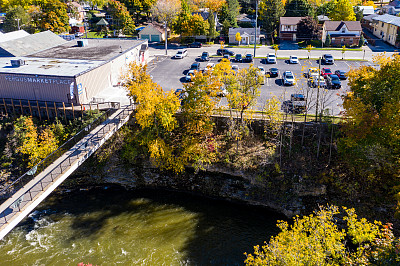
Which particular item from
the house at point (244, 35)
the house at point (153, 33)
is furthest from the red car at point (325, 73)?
the house at point (153, 33)

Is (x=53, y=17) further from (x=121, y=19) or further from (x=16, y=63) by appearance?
(x=16, y=63)

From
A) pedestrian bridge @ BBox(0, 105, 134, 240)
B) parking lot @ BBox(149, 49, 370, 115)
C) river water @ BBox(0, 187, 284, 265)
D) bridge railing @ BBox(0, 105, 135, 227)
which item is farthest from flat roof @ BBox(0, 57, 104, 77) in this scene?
river water @ BBox(0, 187, 284, 265)

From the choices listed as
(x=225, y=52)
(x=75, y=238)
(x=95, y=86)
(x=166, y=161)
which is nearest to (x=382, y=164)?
(x=166, y=161)

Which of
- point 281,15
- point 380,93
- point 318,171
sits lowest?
point 318,171

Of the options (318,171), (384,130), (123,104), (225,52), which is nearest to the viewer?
(384,130)

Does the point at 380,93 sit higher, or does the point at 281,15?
the point at 281,15

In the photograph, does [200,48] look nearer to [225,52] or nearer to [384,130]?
[225,52]

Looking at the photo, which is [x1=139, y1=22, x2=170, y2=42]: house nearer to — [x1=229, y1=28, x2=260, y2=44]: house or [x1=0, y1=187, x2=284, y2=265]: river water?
[x1=229, y1=28, x2=260, y2=44]: house

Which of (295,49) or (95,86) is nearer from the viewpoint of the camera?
(95,86)
